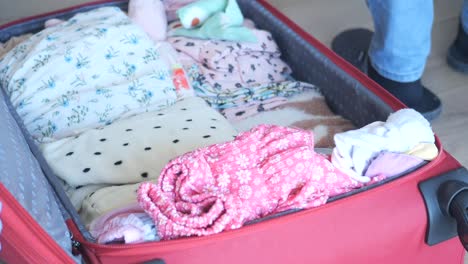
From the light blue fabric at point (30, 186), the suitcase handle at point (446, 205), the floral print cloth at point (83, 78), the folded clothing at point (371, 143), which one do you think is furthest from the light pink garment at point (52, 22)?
the suitcase handle at point (446, 205)

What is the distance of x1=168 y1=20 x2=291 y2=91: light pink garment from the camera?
4.33ft

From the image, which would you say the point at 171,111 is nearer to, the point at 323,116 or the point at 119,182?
the point at 119,182

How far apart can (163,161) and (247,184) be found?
29cm

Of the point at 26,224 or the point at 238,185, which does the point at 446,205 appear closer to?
the point at 238,185

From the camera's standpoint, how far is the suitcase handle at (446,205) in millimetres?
767

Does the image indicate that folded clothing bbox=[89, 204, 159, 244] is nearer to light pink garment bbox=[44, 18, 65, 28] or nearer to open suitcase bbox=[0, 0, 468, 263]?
open suitcase bbox=[0, 0, 468, 263]

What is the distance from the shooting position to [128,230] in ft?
2.31

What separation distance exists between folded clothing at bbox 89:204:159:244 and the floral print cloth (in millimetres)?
414

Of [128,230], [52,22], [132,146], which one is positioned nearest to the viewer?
[128,230]

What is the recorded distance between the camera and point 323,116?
4.04ft

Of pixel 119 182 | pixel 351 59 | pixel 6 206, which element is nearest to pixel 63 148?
pixel 119 182

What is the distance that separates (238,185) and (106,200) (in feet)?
0.86

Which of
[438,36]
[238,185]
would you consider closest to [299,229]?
[238,185]

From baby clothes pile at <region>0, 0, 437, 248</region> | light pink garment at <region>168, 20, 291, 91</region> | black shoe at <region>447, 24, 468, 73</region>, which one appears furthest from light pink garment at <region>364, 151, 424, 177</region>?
black shoe at <region>447, 24, 468, 73</region>
